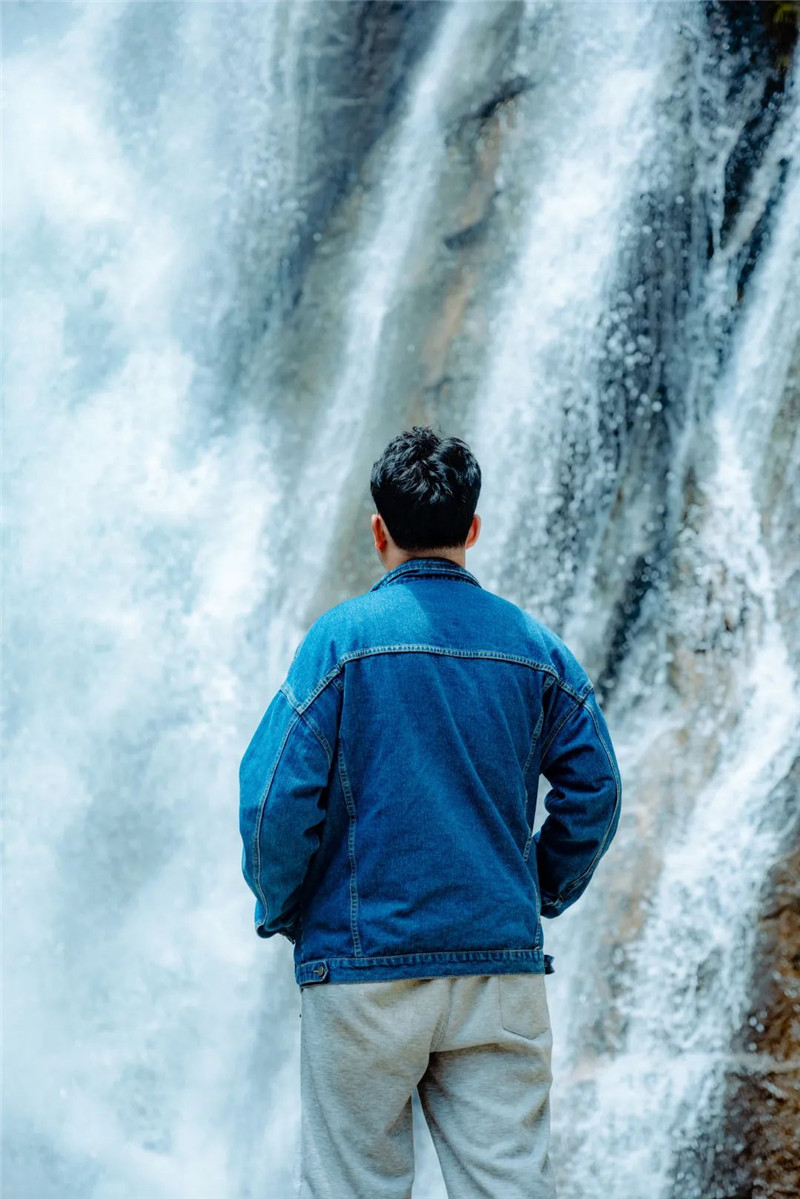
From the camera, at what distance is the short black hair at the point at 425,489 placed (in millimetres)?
1940

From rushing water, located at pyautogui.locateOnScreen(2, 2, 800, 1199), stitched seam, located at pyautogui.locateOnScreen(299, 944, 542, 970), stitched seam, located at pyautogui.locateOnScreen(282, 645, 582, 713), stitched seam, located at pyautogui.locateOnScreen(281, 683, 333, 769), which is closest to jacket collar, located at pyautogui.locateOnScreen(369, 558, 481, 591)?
stitched seam, located at pyautogui.locateOnScreen(282, 645, 582, 713)

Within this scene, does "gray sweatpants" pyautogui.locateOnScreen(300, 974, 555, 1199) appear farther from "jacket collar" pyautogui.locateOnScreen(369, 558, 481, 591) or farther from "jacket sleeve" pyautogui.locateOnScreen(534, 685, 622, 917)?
"jacket collar" pyautogui.locateOnScreen(369, 558, 481, 591)

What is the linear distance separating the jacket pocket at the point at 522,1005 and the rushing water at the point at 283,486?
1.89m

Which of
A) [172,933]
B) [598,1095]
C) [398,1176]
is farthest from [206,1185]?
[398,1176]

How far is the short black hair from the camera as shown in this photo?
6.37 ft

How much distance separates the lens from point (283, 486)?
17.6 feet

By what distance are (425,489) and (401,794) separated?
47 cm

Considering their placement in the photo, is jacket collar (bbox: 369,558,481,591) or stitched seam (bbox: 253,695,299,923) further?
jacket collar (bbox: 369,558,481,591)

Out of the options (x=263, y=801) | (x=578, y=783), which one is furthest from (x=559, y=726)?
(x=263, y=801)

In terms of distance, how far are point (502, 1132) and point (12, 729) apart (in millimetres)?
3440

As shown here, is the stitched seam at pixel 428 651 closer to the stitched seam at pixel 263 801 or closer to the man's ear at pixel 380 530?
the stitched seam at pixel 263 801

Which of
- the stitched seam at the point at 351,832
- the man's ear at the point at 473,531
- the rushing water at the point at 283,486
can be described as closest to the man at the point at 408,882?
the stitched seam at the point at 351,832

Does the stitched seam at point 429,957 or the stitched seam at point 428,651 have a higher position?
the stitched seam at point 428,651

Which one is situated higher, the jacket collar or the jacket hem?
the jacket collar
